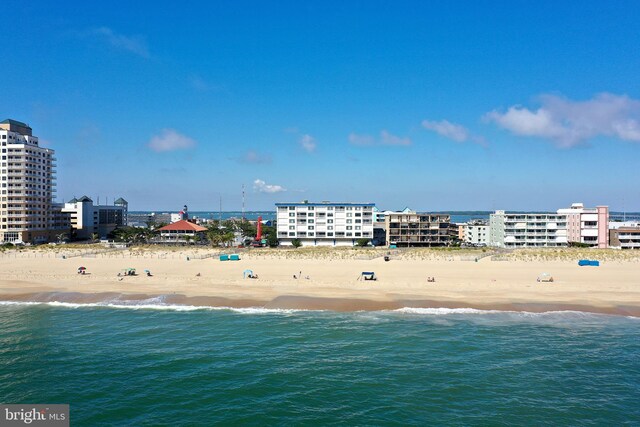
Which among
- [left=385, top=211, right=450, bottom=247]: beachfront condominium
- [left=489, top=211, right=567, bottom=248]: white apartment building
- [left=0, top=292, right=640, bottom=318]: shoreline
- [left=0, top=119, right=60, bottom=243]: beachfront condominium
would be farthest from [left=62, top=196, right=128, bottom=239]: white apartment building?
[left=489, top=211, right=567, bottom=248]: white apartment building

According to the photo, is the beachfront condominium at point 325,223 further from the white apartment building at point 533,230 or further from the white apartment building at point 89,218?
the white apartment building at point 89,218

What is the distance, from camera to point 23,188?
11225 cm

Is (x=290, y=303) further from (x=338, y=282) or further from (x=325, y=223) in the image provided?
(x=325, y=223)

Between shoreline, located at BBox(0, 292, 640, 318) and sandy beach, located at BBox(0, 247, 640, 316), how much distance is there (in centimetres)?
10

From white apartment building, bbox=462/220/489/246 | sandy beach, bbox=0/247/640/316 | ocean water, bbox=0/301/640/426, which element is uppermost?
white apartment building, bbox=462/220/489/246

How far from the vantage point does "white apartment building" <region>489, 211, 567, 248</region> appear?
4532 inches

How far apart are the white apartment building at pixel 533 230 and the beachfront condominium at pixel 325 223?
119ft

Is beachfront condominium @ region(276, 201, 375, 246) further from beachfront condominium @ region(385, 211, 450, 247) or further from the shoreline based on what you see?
the shoreline

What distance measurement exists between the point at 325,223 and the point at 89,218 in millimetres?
73966

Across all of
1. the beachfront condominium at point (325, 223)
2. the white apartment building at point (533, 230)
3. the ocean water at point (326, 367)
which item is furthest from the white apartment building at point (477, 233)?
the ocean water at point (326, 367)

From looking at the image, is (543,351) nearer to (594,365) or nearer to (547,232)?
(594,365)

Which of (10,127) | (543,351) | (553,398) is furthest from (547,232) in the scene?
(10,127)

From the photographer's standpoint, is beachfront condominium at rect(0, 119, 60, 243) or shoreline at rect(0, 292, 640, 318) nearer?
shoreline at rect(0, 292, 640, 318)

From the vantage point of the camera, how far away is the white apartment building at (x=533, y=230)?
115m
